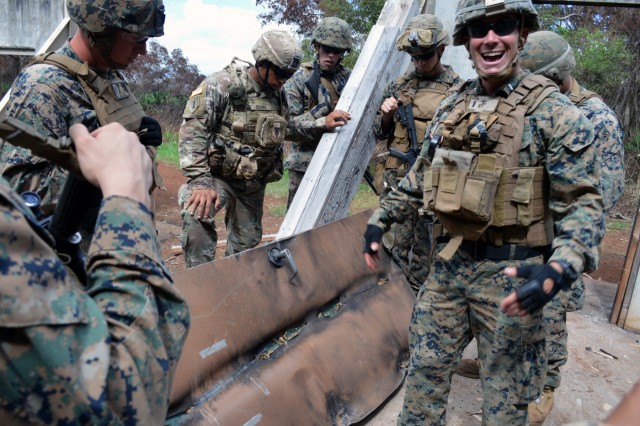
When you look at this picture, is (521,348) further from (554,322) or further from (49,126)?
(49,126)

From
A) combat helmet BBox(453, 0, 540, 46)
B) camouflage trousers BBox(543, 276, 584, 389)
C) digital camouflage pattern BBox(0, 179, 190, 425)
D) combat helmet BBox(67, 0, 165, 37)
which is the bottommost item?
camouflage trousers BBox(543, 276, 584, 389)

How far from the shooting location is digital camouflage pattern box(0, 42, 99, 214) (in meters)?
2.21

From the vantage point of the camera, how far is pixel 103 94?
2.45 metres

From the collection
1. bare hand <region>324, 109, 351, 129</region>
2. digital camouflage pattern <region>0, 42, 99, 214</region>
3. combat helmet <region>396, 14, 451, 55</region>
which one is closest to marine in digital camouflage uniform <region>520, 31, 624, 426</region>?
combat helmet <region>396, 14, 451, 55</region>

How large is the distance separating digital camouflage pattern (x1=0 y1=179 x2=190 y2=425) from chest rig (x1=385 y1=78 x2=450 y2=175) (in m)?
3.66

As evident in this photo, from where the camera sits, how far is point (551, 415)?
351cm

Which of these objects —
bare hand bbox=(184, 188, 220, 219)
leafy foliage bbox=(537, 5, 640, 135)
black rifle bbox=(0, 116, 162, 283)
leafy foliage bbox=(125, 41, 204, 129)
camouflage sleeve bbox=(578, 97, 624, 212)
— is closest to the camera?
black rifle bbox=(0, 116, 162, 283)

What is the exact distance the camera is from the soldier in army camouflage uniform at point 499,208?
91.3 inches

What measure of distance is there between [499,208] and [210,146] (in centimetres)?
257

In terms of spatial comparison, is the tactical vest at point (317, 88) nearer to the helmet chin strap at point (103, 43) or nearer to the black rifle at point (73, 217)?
the helmet chin strap at point (103, 43)

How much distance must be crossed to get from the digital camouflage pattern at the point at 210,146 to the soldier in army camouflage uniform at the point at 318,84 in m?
0.62

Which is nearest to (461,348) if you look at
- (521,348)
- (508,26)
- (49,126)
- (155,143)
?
(521,348)

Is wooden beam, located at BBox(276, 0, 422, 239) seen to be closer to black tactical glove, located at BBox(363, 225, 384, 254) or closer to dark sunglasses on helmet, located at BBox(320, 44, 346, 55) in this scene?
dark sunglasses on helmet, located at BBox(320, 44, 346, 55)

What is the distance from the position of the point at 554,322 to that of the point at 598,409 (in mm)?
716
